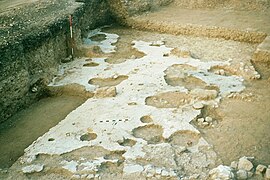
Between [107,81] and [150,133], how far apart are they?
163cm

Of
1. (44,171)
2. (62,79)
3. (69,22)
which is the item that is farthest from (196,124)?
(69,22)

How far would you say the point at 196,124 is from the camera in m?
4.38

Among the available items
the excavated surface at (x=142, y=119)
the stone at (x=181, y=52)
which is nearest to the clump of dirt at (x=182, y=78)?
the excavated surface at (x=142, y=119)

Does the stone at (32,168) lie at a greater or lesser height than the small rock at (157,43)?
lesser

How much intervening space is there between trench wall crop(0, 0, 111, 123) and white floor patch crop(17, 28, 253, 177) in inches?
12.1

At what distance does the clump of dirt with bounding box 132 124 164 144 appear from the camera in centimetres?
416

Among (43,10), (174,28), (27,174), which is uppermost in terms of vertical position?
(43,10)

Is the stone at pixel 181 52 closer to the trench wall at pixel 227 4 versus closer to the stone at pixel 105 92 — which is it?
the stone at pixel 105 92

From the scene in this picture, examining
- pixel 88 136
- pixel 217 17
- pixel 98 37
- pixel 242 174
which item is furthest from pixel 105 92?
Answer: pixel 217 17

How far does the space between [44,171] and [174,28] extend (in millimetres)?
4736

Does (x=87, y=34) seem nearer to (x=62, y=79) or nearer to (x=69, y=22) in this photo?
(x=69, y=22)

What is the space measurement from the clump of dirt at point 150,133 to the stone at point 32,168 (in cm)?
113

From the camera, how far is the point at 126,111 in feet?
15.3

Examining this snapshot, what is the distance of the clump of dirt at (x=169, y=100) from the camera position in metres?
4.79
